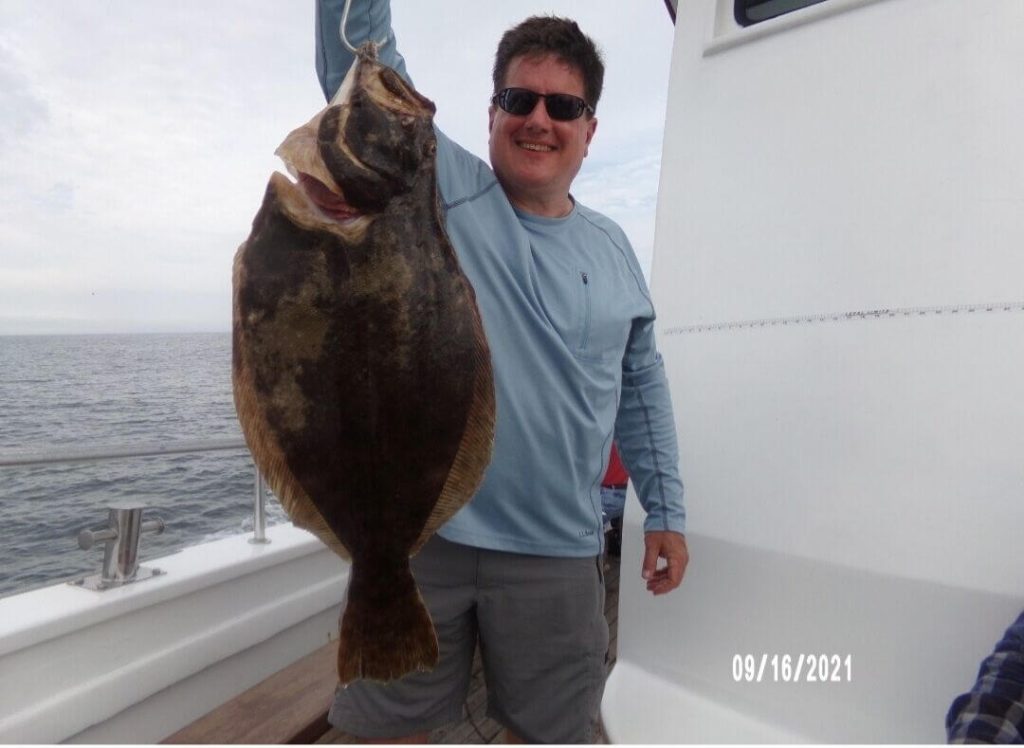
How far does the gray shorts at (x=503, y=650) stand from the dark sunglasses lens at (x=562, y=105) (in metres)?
1.27

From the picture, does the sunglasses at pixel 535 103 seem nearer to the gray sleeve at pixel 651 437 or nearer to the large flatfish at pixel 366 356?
the large flatfish at pixel 366 356

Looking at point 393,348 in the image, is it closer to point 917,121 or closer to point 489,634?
point 489,634

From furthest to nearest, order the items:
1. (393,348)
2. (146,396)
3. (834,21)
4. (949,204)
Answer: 1. (146,396)
2. (834,21)
3. (949,204)
4. (393,348)

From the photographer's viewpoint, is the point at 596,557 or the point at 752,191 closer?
the point at 596,557

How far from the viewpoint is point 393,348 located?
154cm

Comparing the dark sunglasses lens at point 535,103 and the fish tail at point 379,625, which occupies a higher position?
the dark sunglasses lens at point 535,103

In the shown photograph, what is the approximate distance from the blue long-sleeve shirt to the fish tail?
37 cm

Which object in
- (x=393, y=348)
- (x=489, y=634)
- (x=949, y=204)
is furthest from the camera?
(x=949, y=204)

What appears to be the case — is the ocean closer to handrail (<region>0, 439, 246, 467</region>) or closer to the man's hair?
handrail (<region>0, 439, 246, 467</region>)

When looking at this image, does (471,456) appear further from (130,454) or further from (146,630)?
(146,630)

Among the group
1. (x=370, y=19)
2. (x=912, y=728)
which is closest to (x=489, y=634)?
(x=912, y=728)

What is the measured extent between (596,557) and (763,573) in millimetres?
855

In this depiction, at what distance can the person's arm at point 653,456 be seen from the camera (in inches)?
95.7
